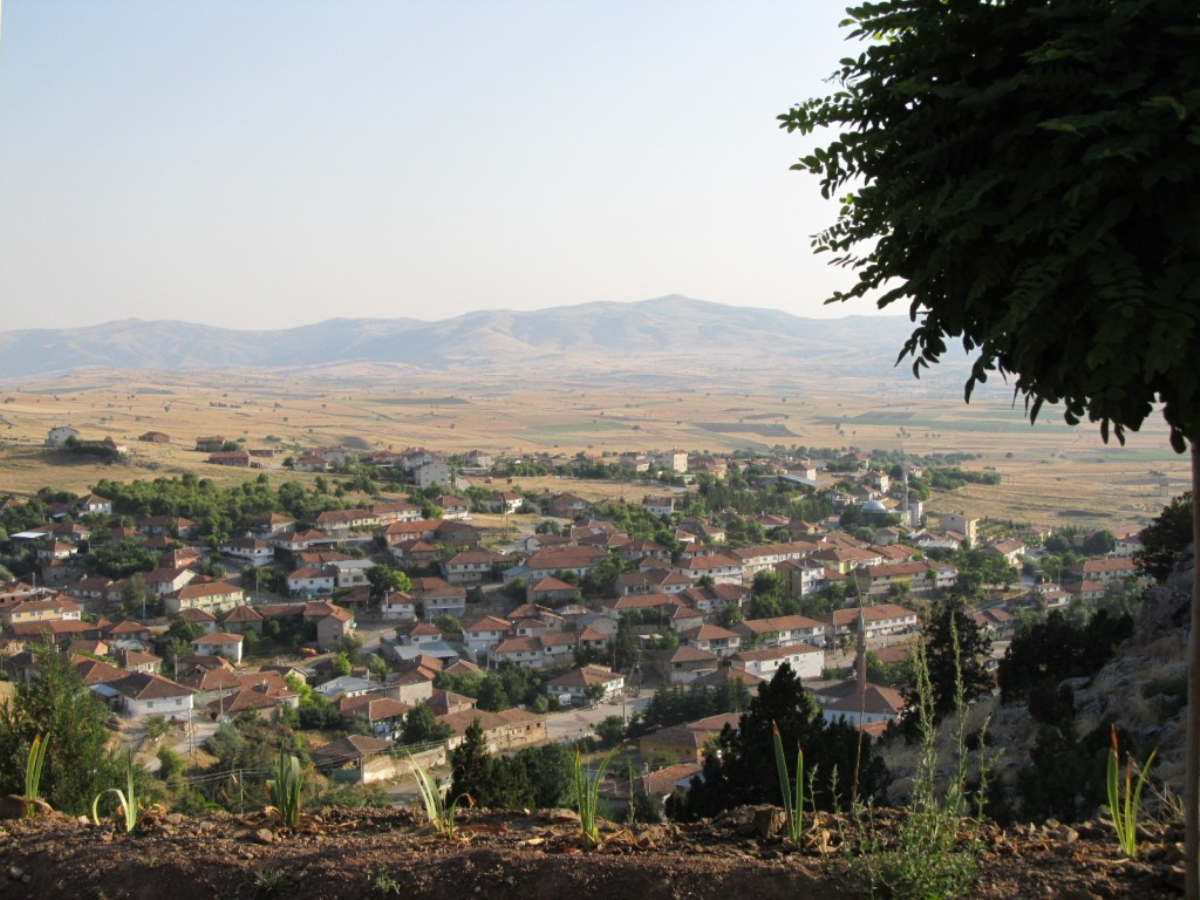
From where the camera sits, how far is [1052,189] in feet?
8.18

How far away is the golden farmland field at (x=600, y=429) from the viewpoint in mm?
59469

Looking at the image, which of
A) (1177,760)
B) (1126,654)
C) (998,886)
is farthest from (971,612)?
(998,886)

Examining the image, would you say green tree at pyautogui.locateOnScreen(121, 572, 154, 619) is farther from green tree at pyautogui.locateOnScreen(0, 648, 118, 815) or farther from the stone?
the stone

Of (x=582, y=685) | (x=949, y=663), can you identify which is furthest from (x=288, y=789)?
(x=582, y=685)

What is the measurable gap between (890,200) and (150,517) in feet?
155

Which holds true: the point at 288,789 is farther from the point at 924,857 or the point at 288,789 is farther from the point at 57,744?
the point at 924,857

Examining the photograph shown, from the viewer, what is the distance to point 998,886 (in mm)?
3076

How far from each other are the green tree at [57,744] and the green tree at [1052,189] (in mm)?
4815

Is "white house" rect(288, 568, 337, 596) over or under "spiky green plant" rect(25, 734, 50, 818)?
under

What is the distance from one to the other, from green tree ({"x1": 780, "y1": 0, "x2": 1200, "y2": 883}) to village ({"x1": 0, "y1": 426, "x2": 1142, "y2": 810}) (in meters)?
14.6

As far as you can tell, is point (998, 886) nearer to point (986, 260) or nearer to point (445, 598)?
point (986, 260)

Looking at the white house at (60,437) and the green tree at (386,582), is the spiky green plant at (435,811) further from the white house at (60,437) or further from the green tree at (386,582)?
the white house at (60,437)

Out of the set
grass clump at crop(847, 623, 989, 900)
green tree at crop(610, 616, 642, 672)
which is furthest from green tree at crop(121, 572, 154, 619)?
grass clump at crop(847, 623, 989, 900)

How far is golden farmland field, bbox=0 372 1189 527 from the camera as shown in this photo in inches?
2341
